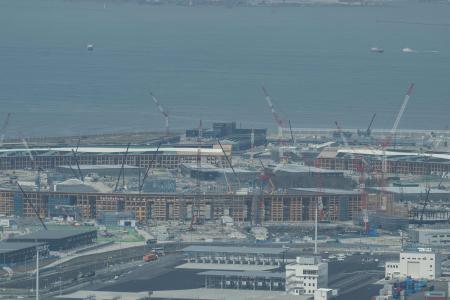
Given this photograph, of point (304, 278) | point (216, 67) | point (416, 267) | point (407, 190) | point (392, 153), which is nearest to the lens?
point (304, 278)

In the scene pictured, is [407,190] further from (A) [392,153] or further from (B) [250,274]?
(B) [250,274]

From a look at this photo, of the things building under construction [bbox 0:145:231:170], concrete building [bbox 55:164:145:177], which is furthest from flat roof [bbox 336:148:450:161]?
concrete building [bbox 55:164:145:177]

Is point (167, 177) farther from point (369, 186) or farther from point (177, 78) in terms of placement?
point (177, 78)

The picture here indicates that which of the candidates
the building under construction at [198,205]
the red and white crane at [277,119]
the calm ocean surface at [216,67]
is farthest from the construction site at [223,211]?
the calm ocean surface at [216,67]

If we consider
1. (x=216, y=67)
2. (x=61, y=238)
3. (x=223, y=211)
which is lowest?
(x=61, y=238)

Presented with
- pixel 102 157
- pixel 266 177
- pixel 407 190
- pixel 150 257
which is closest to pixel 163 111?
pixel 102 157

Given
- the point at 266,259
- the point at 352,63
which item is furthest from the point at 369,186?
the point at 352,63
